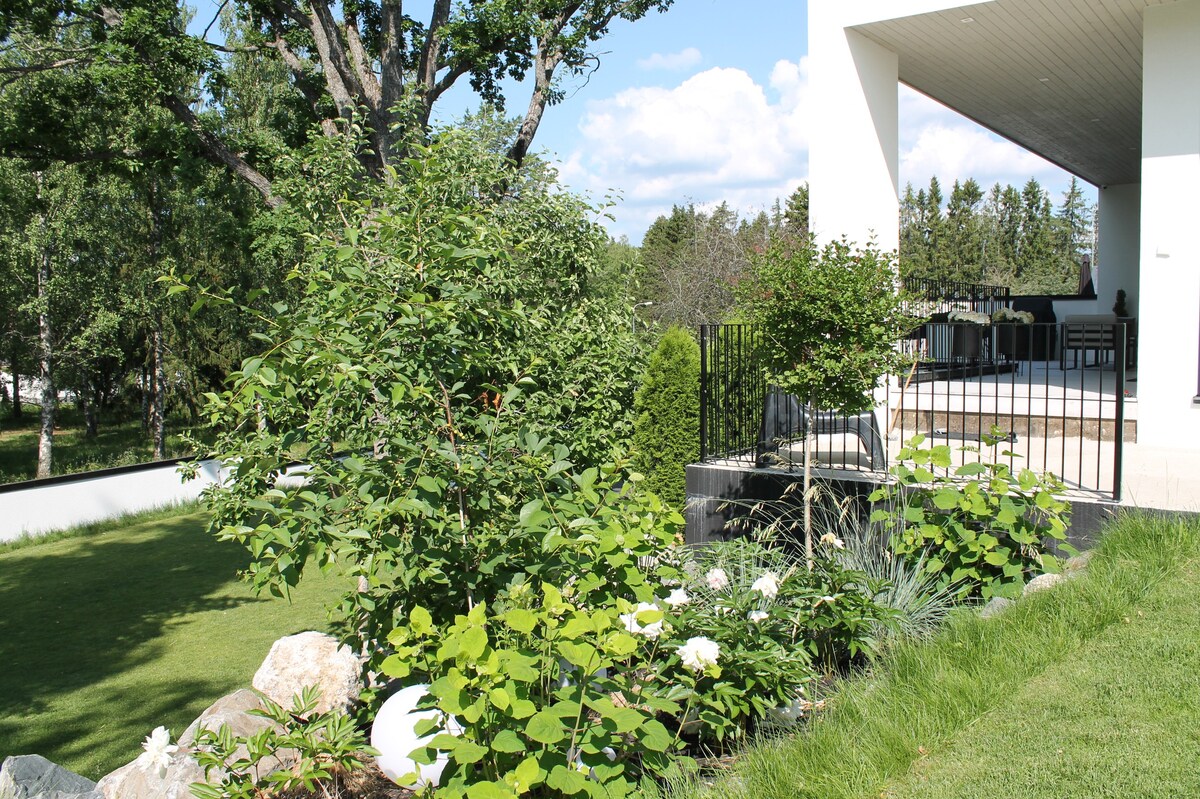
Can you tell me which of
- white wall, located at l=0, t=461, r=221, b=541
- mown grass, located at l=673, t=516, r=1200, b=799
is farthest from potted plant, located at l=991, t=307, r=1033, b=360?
white wall, located at l=0, t=461, r=221, b=541

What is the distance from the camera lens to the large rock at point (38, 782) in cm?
320

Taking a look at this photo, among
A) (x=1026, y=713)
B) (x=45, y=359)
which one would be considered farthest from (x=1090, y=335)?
(x=45, y=359)

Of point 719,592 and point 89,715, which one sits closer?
point 719,592

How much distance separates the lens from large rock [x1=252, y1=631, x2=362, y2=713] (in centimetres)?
439

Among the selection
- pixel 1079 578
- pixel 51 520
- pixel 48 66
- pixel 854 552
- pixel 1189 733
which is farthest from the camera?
pixel 51 520

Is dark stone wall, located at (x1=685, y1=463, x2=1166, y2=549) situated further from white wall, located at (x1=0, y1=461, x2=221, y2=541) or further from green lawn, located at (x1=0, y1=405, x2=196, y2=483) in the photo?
green lawn, located at (x1=0, y1=405, x2=196, y2=483)

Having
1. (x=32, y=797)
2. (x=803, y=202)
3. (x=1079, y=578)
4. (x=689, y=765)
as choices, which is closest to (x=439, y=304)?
(x=689, y=765)

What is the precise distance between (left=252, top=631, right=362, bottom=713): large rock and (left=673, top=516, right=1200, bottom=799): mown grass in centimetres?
225

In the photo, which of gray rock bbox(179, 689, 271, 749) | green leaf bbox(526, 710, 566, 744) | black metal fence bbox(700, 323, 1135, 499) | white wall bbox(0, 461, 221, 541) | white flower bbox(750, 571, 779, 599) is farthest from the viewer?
white wall bbox(0, 461, 221, 541)

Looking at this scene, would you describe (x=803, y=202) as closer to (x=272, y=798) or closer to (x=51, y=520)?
→ (x=51, y=520)

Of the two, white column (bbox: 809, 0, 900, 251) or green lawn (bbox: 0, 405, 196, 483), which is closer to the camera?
white column (bbox: 809, 0, 900, 251)

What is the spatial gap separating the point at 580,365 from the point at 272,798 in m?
3.84

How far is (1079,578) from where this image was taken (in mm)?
4137

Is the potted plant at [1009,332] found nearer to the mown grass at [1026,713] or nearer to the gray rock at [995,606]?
the gray rock at [995,606]
